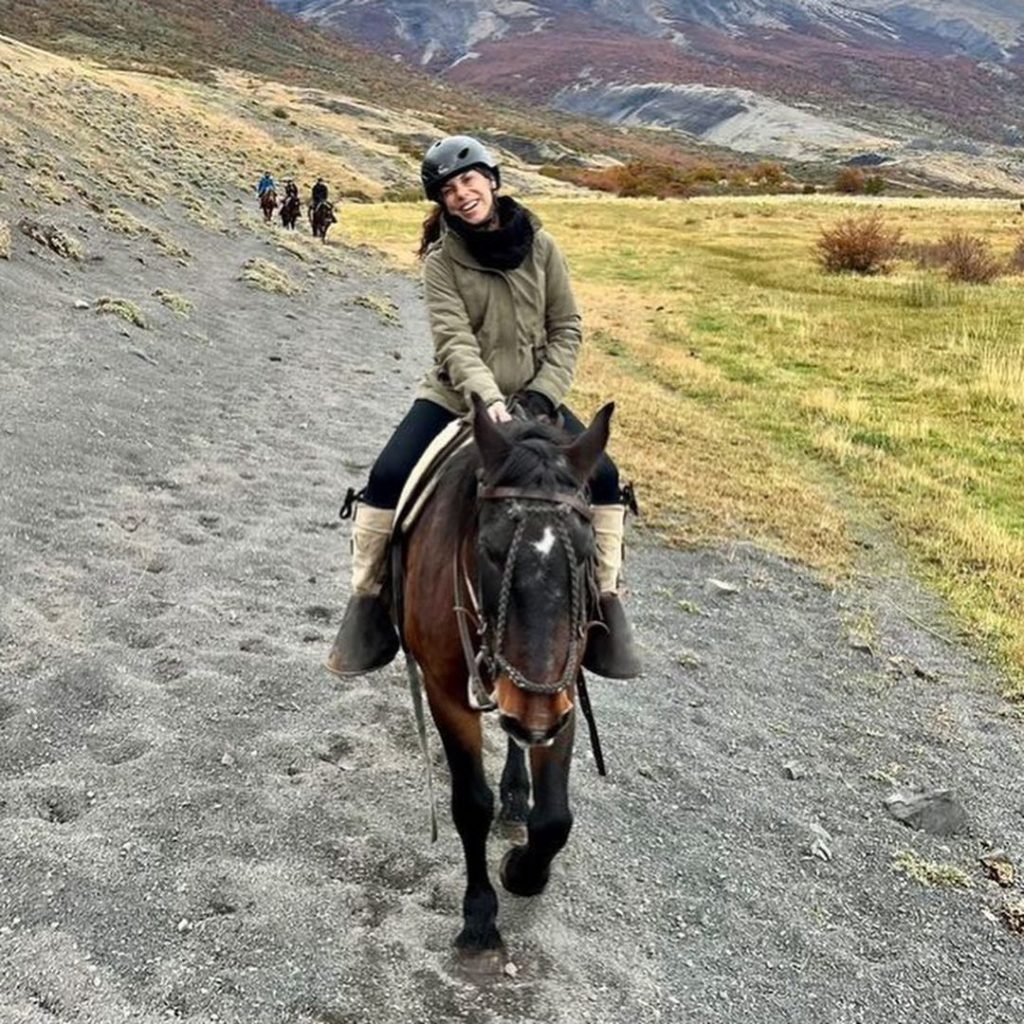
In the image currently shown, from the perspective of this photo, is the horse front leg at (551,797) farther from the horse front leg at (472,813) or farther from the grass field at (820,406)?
the grass field at (820,406)

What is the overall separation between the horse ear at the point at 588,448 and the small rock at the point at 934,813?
11.6 feet

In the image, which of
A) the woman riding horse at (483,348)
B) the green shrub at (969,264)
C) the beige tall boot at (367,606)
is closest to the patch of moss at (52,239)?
the woman riding horse at (483,348)

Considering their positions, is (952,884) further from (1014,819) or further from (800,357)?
(800,357)

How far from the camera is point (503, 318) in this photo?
446 centimetres

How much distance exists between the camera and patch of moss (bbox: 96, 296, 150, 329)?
14109 mm

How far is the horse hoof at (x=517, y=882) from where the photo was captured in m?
4.07

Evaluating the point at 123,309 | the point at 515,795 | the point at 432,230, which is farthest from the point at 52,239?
the point at 515,795

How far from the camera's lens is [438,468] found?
167 inches

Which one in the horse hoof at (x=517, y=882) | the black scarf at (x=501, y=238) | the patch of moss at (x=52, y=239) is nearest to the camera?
the horse hoof at (x=517, y=882)

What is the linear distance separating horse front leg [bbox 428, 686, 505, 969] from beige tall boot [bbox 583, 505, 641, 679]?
0.68 m

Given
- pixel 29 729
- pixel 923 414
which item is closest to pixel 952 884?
pixel 29 729

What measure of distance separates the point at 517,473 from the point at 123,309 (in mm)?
13030

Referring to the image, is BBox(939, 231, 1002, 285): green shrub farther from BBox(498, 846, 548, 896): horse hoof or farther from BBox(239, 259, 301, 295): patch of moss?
BBox(498, 846, 548, 896): horse hoof

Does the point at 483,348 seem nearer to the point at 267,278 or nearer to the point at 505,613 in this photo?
the point at 505,613
